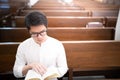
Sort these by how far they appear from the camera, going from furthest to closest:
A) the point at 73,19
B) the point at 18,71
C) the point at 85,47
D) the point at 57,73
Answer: the point at 73,19
the point at 85,47
the point at 18,71
the point at 57,73

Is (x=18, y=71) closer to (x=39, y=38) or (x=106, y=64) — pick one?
(x=39, y=38)

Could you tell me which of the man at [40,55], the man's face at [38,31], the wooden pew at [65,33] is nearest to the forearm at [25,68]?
the man at [40,55]

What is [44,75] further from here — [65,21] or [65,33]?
[65,21]

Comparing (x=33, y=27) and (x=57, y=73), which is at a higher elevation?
(x=33, y=27)

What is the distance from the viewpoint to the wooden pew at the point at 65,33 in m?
2.40

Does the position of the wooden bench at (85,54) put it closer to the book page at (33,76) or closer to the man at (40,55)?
the man at (40,55)

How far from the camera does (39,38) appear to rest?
131 centimetres

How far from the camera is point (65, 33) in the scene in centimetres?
239

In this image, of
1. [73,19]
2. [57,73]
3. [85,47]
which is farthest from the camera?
[73,19]

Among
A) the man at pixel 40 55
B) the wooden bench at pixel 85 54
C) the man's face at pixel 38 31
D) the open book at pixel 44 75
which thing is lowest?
the wooden bench at pixel 85 54

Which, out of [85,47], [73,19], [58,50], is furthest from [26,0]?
[58,50]

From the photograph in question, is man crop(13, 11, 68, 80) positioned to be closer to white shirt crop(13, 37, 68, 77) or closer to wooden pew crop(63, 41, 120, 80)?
white shirt crop(13, 37, 68, 77)

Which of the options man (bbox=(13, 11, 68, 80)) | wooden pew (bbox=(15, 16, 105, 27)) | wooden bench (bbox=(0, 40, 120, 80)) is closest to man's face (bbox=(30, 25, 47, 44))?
man (bbox=(13, 11, 68, 80))

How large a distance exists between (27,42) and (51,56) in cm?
19
